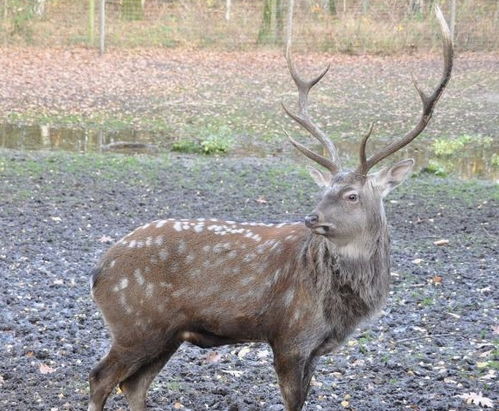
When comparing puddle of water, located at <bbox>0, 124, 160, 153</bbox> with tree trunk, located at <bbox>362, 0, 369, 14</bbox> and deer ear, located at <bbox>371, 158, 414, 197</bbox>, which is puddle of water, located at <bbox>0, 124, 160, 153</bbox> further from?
tree trunk, located at <bbox>362, 0, 369, 14</bbox>

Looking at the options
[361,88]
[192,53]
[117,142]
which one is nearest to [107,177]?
[117,142]

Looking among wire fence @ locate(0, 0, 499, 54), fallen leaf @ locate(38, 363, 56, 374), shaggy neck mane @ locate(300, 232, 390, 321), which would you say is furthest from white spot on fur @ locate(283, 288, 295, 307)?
wire fence @ locate(0, 0, 499, 54)

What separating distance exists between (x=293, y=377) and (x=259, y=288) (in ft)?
1.64

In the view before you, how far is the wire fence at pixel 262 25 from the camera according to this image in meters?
22.0

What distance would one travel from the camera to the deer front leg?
4.80 meters

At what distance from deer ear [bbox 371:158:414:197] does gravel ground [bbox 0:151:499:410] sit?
4.15 feet

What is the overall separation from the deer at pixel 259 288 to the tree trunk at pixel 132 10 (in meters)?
18.8

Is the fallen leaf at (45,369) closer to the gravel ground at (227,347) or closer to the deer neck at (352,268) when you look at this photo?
the gravel ground at (227,347)

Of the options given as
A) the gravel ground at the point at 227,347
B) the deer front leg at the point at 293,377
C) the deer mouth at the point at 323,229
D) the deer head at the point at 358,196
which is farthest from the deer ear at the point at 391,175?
the gravel ground at the point at 227,347

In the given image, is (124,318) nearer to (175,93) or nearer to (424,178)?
(424,178)

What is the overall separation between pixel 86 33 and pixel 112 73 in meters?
3.44

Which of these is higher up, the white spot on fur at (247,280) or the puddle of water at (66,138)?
the white spot on fur at (247,280)

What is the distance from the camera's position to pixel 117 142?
13.7 meters

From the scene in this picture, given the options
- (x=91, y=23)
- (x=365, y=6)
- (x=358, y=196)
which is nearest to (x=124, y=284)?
(x=358, y=196)
